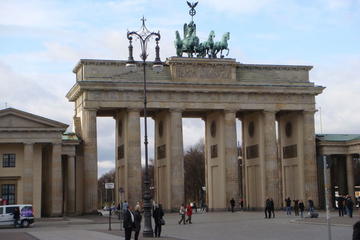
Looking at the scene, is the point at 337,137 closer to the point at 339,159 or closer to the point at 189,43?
the point at 339,159

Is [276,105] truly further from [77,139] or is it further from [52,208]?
[52,208]

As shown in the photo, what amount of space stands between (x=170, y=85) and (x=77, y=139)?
1217 cm

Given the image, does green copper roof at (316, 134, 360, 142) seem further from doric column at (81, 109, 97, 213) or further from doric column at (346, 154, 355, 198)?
doric column at (81, 109, 97, 213)

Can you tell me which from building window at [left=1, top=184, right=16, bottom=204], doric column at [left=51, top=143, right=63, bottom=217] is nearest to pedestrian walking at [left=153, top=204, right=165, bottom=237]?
doric column at [left=51, top=143, right=63, bottom=217]

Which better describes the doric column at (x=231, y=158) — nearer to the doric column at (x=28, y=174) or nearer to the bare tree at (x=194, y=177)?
the doric column at (x=28, y=174)

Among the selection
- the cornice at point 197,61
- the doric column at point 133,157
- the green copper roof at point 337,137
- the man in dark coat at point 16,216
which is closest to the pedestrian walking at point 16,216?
the man in dark coat at point 16,216

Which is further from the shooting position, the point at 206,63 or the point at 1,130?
the point at 206,63

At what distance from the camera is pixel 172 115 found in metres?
76.0

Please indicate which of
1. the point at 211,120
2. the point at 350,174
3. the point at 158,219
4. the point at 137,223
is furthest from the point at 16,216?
the point at 350,174

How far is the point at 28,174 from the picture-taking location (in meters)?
62.2

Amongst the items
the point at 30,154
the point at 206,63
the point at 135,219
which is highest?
the point at 206,63

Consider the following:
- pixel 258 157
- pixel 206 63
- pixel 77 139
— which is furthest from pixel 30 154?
pixel 258 157

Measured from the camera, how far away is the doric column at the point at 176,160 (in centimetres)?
7494

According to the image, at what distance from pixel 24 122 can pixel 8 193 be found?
293 inches
